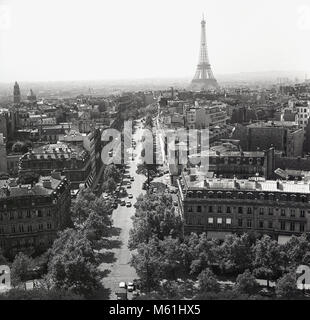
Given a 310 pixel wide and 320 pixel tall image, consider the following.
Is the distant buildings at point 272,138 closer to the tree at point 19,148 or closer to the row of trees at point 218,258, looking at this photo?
the row of trees at point 218,258

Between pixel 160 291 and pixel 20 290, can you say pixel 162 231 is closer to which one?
pixel 160 291

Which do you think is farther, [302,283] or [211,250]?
[211,250]

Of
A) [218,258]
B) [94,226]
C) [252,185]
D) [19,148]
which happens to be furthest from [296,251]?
[19,148]

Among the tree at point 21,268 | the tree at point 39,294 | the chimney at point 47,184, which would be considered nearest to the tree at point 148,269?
the tree at point 39,294

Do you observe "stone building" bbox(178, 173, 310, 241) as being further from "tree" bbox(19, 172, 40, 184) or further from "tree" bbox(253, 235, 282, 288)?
"tree" bbox(19, 172, 40, 184)

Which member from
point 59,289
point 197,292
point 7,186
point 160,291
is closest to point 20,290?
point 59,289

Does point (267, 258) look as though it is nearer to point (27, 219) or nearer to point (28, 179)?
point (27, 219)

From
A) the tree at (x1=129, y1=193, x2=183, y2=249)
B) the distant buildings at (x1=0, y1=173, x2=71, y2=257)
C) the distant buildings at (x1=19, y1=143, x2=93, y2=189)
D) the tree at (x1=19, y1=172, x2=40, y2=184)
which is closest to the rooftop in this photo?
the tree at (x1=129, y1=193, x2=183, y2=249)
